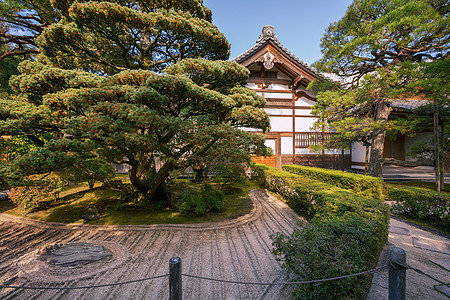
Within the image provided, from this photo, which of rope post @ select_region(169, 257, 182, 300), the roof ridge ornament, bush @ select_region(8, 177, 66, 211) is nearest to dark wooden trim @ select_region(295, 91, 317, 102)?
the roof ridge ornament

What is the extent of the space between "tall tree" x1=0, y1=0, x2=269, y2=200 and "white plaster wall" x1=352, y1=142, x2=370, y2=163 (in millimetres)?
10116

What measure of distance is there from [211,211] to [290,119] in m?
9.37

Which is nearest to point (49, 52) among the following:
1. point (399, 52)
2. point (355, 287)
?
point (355, 287)

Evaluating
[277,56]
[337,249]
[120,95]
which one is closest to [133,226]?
[120,95]

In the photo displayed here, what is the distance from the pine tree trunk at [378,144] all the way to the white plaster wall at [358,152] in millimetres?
3880

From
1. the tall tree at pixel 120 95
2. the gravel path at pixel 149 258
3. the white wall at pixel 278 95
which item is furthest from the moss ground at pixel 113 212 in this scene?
the white wall at pixel 278 95

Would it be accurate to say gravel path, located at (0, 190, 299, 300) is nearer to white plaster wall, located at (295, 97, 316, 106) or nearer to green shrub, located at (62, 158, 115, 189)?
green shrub, located at (62, 158, 115, 189)

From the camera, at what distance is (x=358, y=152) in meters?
12.7

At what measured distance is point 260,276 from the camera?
10.3 ft

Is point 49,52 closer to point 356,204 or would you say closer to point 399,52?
point 356,204

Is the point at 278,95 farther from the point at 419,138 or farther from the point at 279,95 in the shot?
the point at 419,138

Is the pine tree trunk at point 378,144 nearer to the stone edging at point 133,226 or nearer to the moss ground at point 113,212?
the moss ground at point 113,212

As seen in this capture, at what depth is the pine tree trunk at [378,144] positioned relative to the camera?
8.59 meters

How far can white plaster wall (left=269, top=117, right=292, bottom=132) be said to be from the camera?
1259 cm
